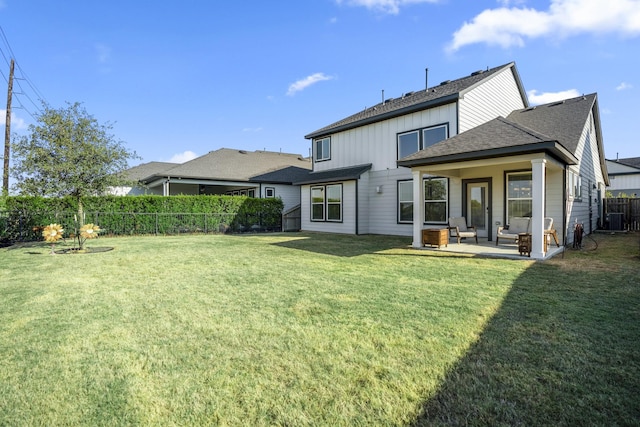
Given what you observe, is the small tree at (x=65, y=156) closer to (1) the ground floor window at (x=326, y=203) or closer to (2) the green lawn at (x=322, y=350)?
(2) the green lawn at (x=322, y=350)

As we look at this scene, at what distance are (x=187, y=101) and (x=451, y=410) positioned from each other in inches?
840

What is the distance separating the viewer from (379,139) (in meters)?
13.8

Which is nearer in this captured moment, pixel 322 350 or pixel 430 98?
pixel 322 350

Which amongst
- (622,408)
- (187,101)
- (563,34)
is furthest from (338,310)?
(187,101)

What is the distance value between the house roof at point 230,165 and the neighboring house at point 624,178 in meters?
27.7

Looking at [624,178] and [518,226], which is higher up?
[624,178]

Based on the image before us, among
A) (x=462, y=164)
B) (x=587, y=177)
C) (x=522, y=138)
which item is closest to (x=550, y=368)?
(x=522, y=138)

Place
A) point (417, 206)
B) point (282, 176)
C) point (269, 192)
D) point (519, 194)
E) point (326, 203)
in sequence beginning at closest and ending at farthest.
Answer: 1. point (417, 206)
2. point (519, 194)
3. point (326, 203)
4. point (269, 192)
5. point (282, 176)

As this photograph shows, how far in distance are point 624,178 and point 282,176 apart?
1211 inches

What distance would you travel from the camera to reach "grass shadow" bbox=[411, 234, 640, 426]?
78.1 inches

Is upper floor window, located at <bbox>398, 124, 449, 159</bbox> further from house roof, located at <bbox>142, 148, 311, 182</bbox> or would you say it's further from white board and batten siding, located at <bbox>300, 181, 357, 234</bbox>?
house roof, located at <bbox>142, 148, 311, 182</bbox>

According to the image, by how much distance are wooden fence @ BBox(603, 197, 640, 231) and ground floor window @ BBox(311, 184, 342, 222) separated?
12.7m

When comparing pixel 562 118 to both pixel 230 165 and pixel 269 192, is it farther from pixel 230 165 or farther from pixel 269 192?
pixel 230 165

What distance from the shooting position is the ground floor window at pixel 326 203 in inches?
580
